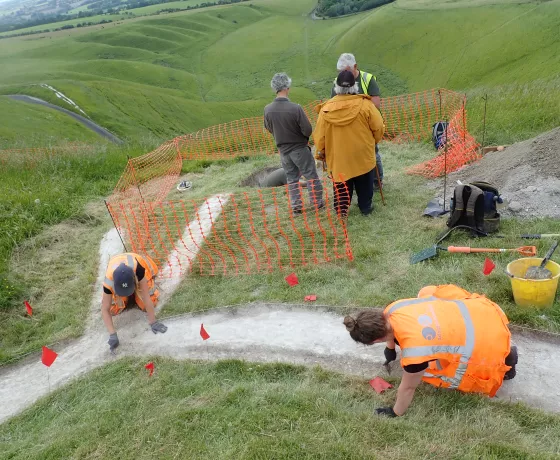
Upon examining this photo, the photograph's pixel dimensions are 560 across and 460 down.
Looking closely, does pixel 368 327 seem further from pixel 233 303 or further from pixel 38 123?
pixel 38 123

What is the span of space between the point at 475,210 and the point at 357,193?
5.15 feet

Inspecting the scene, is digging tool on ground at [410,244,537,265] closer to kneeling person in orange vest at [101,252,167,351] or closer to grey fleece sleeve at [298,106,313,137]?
grey fleece sleeve at [298,106,313,137]

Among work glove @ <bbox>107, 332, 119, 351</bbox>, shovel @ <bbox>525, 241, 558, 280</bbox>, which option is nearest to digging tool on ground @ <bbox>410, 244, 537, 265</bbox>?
shovel @ <bbox>525, 241, 558, 280</bbox>

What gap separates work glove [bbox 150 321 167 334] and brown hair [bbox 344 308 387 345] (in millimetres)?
2508

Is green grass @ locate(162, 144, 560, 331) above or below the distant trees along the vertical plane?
above

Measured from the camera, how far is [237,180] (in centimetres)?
906

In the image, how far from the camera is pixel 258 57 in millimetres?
77812

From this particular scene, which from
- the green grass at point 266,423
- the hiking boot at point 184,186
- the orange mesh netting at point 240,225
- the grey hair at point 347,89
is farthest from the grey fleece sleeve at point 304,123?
the hiking boot at point 184,186

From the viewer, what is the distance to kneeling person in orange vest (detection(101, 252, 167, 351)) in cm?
Answer: 430

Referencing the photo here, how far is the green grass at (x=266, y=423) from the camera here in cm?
281

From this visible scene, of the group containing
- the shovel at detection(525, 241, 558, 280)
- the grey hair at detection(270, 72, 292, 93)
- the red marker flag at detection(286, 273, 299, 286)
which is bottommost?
the red marker flag at detection(286, 273, 299, 286)

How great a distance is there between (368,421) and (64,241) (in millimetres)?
6073

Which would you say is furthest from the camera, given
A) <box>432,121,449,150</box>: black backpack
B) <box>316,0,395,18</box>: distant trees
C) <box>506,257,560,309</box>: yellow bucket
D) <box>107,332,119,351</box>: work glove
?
<box>316,0,395,18</box>: distant trees

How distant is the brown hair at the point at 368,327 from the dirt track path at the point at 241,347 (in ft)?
2.84
